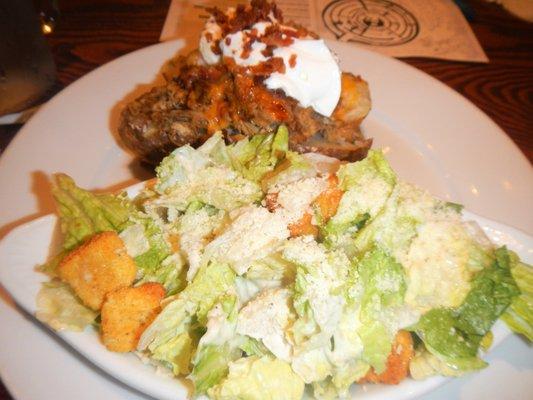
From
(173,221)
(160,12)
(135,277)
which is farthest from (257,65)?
(160,12)

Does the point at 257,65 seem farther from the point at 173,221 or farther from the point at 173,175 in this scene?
the point at 173,221

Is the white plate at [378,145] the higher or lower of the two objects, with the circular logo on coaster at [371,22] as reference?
lower

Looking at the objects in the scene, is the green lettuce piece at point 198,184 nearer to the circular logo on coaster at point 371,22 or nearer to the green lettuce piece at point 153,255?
the green lettuce piece at point 153,255

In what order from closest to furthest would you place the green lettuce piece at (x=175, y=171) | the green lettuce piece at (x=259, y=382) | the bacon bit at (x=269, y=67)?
1. the green lettuce piece at (x=259, y=382)
2. the green lettuce piece at (x=175, y=171)
3. the bacon bit at (x=269, y=67)

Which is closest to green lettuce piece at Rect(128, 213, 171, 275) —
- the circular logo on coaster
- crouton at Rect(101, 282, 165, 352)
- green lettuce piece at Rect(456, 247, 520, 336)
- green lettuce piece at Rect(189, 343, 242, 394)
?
crouton at Rect(101, 282, 165, 352)

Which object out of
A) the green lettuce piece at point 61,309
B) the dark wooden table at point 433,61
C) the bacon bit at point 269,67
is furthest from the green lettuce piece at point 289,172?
the dark wooden table at point 433,61

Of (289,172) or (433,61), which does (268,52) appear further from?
(433,61)

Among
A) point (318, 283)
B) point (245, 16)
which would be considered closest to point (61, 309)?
point (318, 283)
